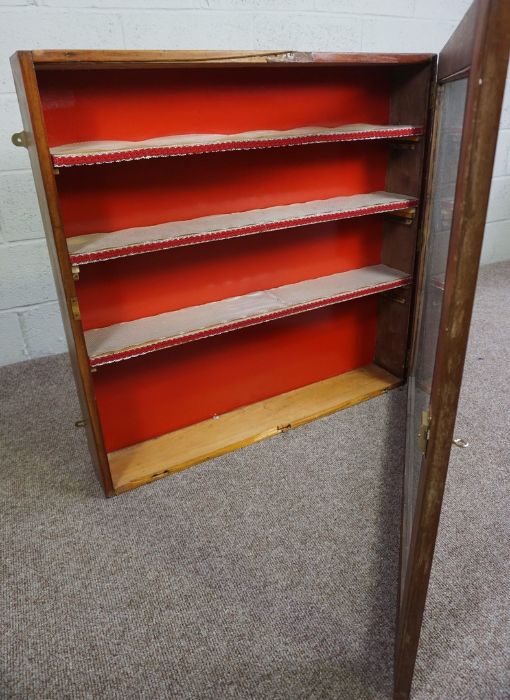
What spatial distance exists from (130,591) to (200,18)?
8.09ft

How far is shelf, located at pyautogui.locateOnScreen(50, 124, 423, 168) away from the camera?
1.46 m

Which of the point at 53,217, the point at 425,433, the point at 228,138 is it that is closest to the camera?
the point at 425,433

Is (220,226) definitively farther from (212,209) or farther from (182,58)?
(182,58)

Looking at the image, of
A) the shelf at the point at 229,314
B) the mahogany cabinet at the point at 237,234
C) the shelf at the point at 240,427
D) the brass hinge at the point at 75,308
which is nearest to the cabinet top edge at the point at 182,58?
the mahogany cabinet at the point at 237,234

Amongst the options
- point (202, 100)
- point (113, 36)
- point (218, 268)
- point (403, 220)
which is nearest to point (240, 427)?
point (218, 268)

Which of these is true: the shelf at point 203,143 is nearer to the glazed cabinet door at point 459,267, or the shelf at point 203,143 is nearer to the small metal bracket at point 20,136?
the small metal bracket at point 20,136

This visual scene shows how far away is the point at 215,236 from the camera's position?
1710 millimetres

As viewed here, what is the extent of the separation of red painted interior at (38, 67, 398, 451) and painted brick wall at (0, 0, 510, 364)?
0.95 m

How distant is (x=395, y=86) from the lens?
6.70 feet

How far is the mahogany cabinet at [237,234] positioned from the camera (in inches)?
60.9

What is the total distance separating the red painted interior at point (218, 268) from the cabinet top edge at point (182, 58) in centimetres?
62

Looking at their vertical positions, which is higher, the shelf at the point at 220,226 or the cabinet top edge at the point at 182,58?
the cabinet top edge at the point at 182,58

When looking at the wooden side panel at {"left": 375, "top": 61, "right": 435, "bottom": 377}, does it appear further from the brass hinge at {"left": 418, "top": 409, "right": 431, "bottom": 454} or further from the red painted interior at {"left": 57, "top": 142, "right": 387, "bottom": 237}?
the brass hinge at {"left": 418, "top": 409, "right": 431, "bottom": 454}

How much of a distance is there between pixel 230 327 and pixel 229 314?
8 cm
